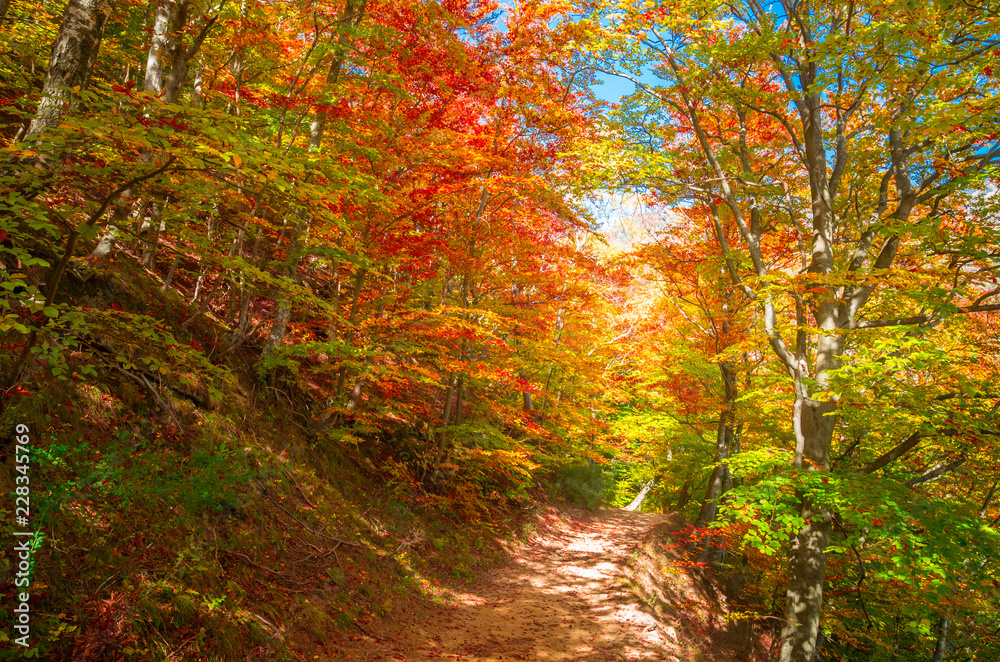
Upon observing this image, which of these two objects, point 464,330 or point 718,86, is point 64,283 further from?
point 718,86

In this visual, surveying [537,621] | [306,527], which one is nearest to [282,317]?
[306,527]

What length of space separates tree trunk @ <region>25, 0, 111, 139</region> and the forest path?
623cm

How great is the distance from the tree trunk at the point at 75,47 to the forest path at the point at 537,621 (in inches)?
245

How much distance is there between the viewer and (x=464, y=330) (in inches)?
357

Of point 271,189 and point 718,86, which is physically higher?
point 718,86

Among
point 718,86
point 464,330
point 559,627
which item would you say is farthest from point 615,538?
point 718,86

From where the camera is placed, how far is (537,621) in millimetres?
7922

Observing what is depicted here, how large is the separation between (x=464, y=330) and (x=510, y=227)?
12.7 feet

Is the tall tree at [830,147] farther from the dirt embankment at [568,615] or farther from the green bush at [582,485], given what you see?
the green bush at [582,485]

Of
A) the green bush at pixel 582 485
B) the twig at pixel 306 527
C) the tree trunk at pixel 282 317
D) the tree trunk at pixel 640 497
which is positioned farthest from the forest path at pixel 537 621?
the tree trunk at pixel 640 497

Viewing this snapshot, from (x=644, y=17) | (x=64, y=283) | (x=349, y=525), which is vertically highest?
(x=644, y=17)

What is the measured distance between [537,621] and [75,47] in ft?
30.1

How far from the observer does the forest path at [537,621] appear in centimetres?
639

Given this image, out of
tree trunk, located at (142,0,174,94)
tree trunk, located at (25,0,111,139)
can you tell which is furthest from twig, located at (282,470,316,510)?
tree trunk, located at (142,0,174,94)
